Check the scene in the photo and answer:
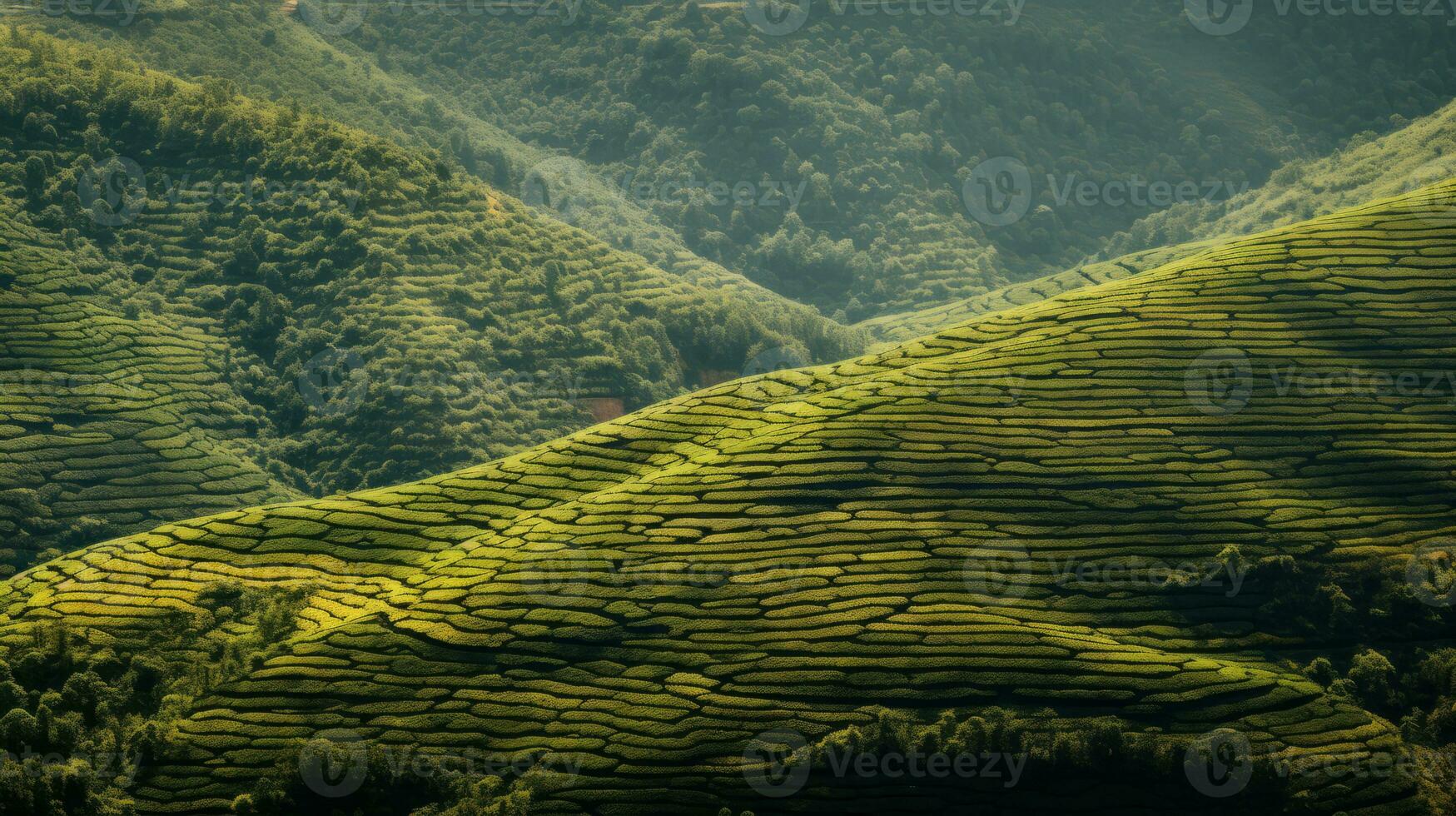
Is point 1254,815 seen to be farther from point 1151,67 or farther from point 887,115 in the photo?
point 1151,67
